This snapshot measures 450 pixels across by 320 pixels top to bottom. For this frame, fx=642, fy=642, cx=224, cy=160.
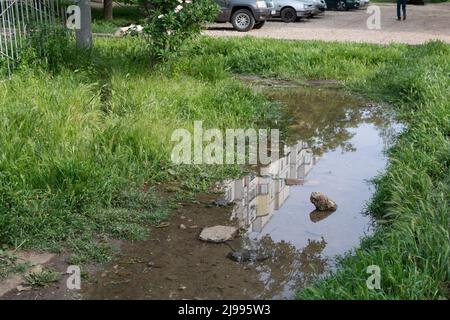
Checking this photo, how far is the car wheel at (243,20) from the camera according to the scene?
2028cm

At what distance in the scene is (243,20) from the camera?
2036cm

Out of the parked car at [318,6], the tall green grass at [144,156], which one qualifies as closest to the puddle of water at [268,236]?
the tall green grass at [144,156]

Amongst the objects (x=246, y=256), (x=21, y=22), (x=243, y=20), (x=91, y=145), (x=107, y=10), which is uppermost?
(x=107, y=10)

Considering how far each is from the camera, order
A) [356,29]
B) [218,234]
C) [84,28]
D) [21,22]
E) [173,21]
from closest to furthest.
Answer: [218,234] → [21,22] → [173,21] → [84,28] → [356,29]

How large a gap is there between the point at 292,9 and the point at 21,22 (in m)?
14.3

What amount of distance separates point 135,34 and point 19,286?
731cm

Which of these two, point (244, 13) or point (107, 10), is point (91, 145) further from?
point (107, 10)

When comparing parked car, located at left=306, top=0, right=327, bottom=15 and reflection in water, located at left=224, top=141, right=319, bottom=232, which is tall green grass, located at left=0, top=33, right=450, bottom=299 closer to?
reflection in water, located at left=224, top=141, right=319, bottom=232

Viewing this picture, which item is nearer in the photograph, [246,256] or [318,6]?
[246,256]

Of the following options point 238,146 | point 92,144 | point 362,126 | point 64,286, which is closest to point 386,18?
point 362,126

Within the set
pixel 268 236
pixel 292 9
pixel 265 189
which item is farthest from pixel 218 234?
pixel 292 9

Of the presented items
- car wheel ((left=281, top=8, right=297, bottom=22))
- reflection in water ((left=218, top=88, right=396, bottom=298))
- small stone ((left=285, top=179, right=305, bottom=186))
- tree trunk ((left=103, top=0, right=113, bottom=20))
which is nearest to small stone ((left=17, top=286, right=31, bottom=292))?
reflection in water ((left=218, top=88, right=396, bottom=298))

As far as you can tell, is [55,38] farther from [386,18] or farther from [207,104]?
[386,18]

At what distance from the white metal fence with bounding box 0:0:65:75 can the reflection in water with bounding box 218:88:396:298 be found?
170 inches
